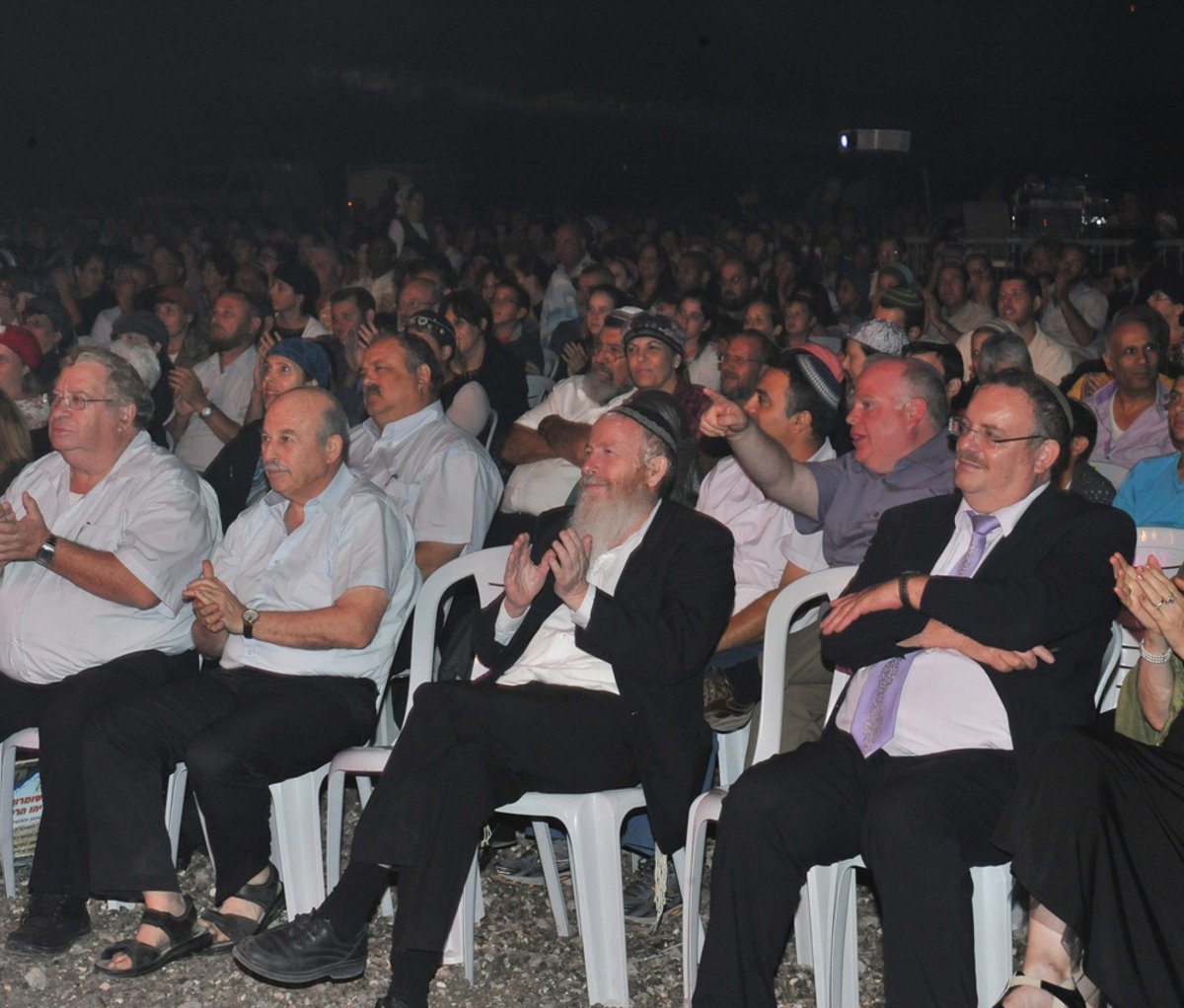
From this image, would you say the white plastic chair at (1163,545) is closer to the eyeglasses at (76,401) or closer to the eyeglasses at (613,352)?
the eyeglasses at (613,352)

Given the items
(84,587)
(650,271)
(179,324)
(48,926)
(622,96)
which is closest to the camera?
(48,926)

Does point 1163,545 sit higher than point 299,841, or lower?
higher

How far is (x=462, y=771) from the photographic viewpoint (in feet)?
9.89

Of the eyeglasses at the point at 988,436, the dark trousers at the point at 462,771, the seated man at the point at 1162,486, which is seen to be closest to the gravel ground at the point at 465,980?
the dark trousers at the point at 462,771

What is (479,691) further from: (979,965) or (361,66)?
(361,66)

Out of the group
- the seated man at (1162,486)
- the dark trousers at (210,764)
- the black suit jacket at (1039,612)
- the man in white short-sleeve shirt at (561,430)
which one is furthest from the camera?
the man in white short-sleeve shirt at (561,430)

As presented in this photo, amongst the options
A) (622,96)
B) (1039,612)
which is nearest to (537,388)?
(1039,612)

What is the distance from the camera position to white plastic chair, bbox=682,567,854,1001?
119 inches

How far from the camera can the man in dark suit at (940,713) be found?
2604 millimetres

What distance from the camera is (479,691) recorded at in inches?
124

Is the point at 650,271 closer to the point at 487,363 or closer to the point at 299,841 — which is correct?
the point at 487,363

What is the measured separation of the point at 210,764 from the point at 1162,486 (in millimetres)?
2560

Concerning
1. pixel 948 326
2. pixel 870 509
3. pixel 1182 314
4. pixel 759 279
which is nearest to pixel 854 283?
pixel 759 279

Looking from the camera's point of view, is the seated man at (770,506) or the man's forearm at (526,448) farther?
the man's forearm at (526,448)
